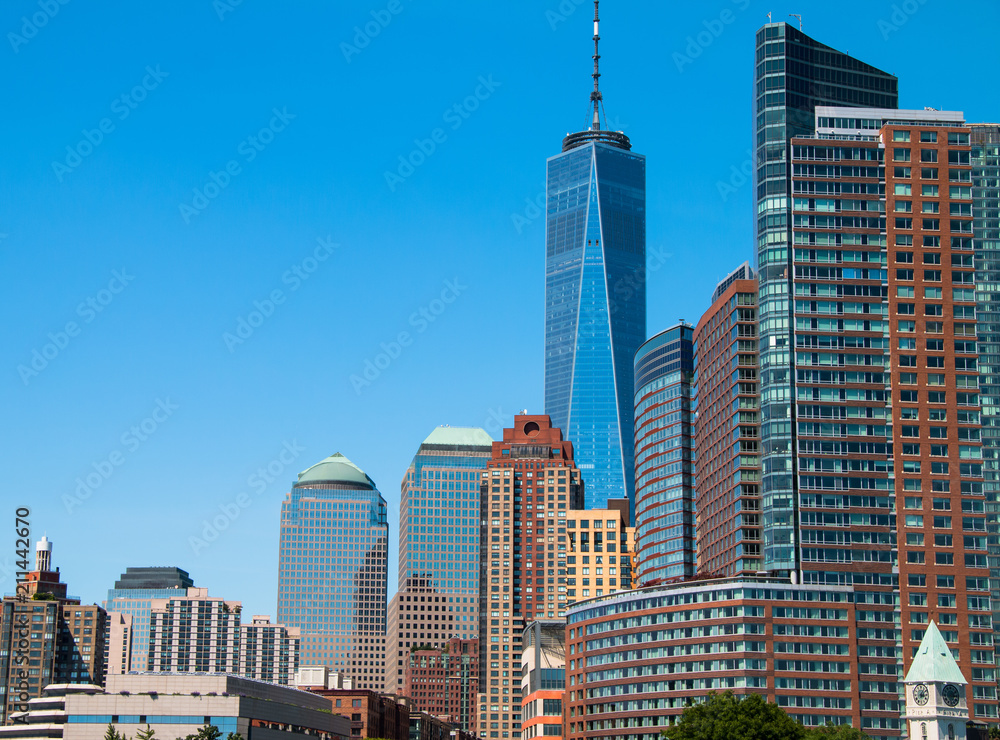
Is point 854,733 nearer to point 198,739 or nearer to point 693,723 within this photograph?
point 693,723

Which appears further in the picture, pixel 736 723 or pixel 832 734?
pixel 832 734

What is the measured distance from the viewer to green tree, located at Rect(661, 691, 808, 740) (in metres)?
172

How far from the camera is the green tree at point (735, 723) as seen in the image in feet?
565

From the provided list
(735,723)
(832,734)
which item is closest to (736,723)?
(735,723)

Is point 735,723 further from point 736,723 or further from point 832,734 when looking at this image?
point 832,734

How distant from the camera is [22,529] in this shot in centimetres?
16738

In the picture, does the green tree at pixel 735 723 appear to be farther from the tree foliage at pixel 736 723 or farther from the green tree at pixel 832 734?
the green tree at pixel 832 734

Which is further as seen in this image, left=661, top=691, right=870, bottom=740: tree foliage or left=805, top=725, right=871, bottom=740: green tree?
left=805, top=725, right=871, bottom=740: green tree

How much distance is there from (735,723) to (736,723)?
0.12 meters

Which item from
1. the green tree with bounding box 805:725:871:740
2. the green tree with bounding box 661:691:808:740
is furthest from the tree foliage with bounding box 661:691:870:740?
the green tree with bounding box 805:725:871:740

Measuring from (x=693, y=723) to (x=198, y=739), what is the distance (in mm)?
70679

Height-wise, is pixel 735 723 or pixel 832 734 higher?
pixel 735 723

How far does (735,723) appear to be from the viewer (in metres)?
172

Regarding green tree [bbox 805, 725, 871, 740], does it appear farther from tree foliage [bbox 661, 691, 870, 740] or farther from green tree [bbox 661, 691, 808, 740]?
green tree [bbox 661, 691, 808, 740]
